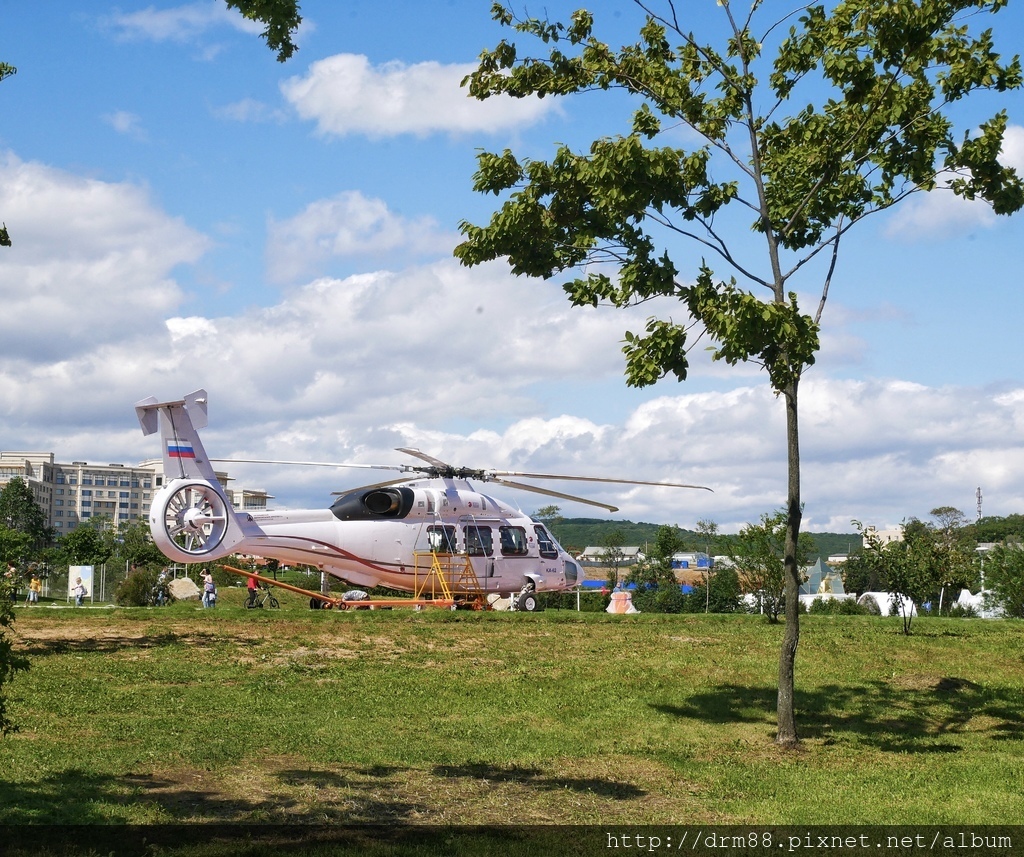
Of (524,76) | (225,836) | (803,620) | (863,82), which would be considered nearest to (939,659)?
(803,620)

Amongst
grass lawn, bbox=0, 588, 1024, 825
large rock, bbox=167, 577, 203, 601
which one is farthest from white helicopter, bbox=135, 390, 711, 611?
large rock, bbox=167, 577, 203, 601

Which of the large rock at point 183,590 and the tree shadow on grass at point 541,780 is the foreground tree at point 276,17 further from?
the large rock at point 183,590

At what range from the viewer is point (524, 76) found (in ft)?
50.8

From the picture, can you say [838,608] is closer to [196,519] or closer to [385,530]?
[385,530]

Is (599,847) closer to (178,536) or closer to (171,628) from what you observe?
(171,628)

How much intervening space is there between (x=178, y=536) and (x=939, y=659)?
57.4 feet

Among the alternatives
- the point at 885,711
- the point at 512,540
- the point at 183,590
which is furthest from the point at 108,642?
the point at 183,590

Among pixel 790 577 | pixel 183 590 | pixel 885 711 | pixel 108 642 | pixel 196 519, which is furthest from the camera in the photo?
pixel 183 590

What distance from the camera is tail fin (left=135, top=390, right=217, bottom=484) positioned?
27.7 meters

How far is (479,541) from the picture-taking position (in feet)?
103

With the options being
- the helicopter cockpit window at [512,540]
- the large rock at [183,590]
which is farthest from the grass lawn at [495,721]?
the large rock at [183,590]

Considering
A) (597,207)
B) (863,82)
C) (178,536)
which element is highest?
(863,82)

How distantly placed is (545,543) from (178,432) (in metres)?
11.1

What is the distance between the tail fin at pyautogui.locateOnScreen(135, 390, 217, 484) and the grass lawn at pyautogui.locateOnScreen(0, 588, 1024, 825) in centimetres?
467
